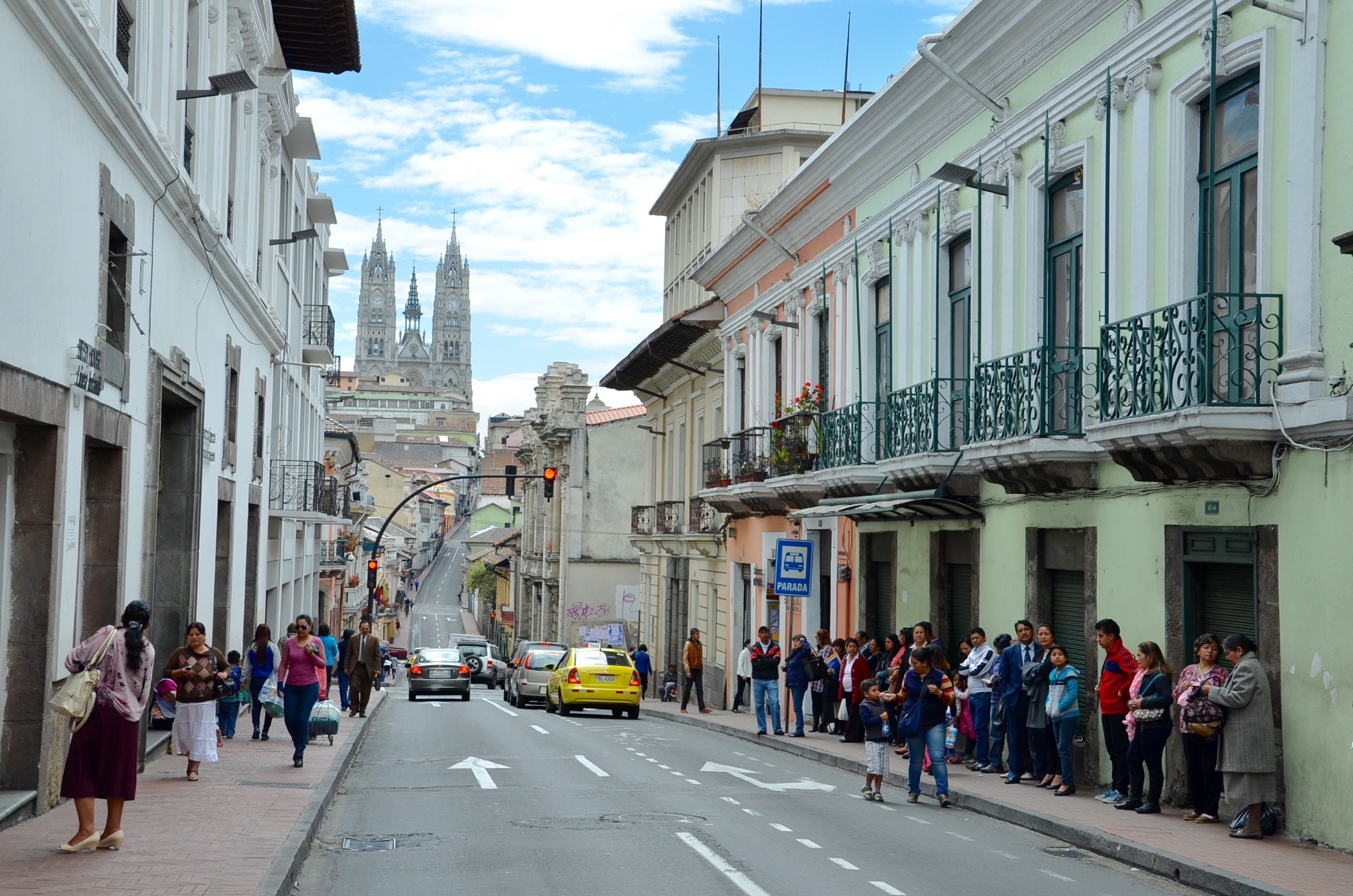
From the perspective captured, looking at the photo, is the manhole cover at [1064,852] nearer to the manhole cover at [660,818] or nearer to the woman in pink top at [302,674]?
the manhole cover at [660,818]

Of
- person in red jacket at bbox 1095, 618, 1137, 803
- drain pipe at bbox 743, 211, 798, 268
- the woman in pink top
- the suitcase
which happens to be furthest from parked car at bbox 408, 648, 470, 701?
person in red jacket at bbox 1095, 618, 1137, 803

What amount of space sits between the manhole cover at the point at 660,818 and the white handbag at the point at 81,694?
15.4 ft

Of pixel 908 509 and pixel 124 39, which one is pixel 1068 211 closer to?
pixel 908 509

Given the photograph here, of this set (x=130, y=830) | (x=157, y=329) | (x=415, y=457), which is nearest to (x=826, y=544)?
(x=157, y=329)

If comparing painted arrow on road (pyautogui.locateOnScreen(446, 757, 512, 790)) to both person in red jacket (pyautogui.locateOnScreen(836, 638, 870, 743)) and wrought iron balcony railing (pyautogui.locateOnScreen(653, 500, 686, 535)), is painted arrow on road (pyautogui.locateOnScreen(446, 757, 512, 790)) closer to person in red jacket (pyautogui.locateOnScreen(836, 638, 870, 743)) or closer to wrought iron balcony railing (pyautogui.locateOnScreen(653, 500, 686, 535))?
person in red jacket (pyautogui.locateOnScreen(836, 638, 870, 743))

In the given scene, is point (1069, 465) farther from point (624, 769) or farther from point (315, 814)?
point (315, 814)

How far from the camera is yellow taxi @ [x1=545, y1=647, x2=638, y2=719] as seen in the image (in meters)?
28.8

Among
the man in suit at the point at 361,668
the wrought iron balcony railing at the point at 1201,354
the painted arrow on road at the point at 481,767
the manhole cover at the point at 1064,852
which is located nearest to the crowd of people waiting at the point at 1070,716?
the manhole cover at the point at 1064,852

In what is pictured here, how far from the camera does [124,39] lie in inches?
545

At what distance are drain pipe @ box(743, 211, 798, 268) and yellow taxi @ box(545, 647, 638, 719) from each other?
8.65 m

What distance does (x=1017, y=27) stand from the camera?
17078mm

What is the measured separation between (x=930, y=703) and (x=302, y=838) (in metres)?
6.14

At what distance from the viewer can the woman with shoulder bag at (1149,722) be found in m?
13.0

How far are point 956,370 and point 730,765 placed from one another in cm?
618
